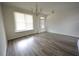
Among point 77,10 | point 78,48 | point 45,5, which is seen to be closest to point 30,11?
point 45,5

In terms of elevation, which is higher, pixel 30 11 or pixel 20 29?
pixel 30 11

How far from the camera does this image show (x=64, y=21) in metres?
1.43

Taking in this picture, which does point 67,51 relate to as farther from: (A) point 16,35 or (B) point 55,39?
(A) point 16,35

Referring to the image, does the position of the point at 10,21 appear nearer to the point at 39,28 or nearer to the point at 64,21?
the point at 39,28

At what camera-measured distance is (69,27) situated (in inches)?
55.9

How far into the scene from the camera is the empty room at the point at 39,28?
1311 millimetres

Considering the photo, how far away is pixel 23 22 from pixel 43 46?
67cm

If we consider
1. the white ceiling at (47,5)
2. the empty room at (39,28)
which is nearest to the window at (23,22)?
the empty room at (39,28)

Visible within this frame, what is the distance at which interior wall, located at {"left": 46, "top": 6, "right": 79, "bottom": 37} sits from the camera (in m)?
1.34

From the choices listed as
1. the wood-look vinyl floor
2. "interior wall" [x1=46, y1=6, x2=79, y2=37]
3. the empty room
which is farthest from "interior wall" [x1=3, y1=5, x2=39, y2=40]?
"interior wall" [x1=46, y1=6, x2=79, y2=37]

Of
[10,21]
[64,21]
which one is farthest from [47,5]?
[10,21]

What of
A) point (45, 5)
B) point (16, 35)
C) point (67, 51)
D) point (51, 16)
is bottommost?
point (67, 51)

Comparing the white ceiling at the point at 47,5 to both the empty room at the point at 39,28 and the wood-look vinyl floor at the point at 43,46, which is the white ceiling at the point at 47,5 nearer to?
the empty room at the point at 39,28

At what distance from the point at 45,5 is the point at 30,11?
33 centimetres
